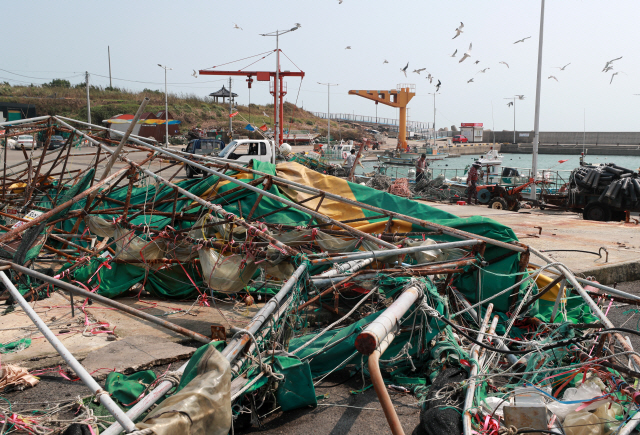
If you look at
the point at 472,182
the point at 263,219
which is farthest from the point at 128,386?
the point at 472,182

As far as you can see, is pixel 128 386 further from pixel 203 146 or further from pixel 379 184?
pixel 203 146

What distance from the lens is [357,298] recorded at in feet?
19.4

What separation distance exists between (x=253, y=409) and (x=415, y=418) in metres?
1.32

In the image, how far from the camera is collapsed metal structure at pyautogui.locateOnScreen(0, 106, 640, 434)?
369cm

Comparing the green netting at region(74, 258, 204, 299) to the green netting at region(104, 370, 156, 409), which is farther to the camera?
the green netting at region(74, 258, 204, 299)

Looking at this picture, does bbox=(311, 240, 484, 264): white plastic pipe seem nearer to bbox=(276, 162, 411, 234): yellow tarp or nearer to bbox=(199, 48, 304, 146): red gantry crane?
bbox=(276, 162, 411, 234): yellow tarp

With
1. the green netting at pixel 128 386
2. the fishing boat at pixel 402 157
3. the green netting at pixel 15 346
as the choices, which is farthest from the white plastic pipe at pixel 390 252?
the fishing boat at pixel 402 157

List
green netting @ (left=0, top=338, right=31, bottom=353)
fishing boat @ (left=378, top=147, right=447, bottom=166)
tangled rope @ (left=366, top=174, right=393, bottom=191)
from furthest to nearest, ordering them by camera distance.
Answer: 1. fishing boat @ (left=378, top=147, right=447, bottom=166)
2. tangled rope @ (left=366, top=174, right=393, bottom=191)
3. green netting @ (left=0, top=338, right=31, bottom=353)

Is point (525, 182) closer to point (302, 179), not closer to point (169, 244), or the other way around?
point (302, 179)

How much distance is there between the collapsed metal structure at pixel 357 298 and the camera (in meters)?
3.69

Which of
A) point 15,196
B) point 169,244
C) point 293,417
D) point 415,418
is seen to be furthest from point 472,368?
point 15,196

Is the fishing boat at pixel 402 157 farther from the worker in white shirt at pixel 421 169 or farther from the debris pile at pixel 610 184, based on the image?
the debris pile at pixel 610 184

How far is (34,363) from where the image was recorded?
4840 mm

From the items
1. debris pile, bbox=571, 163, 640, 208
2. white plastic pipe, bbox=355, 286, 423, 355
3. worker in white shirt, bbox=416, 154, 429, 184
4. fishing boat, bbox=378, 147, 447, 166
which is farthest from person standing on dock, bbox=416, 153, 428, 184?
white plastic pipe, bbox=355, 286, 423, 355
